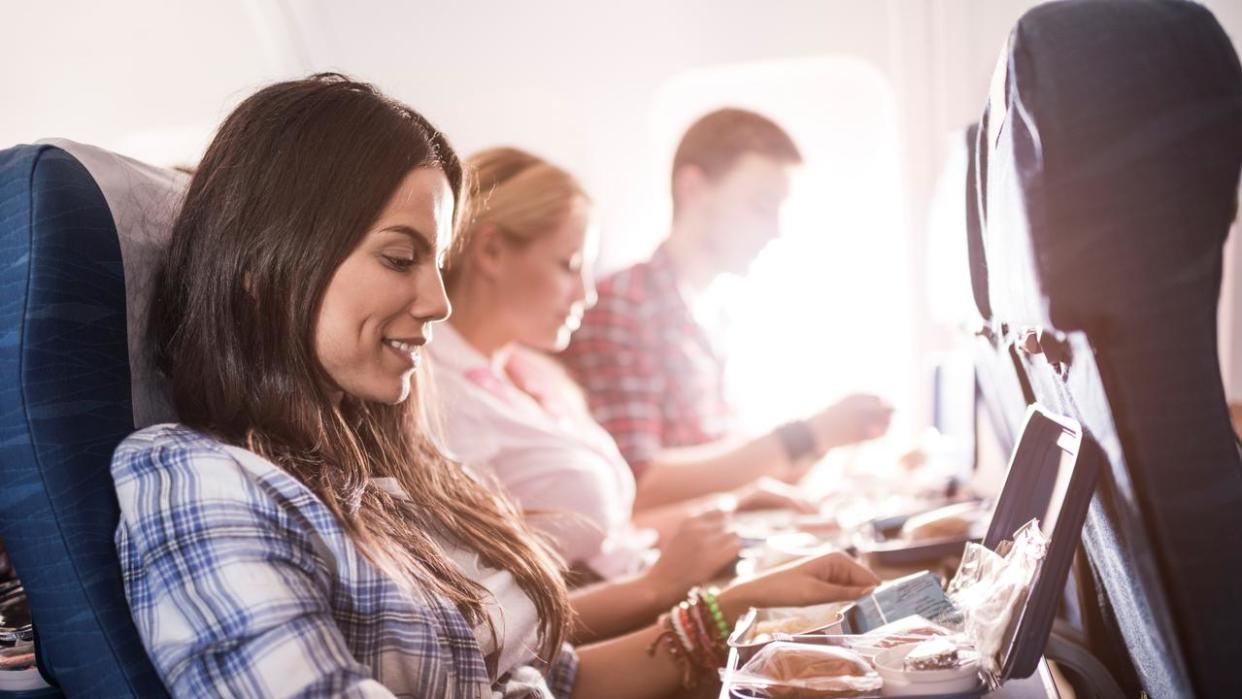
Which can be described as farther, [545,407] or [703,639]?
[545,407]

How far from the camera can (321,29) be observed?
3.46 m

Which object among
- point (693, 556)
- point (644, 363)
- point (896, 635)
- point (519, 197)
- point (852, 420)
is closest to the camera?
point (896, 635)

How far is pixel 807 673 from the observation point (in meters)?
0.88

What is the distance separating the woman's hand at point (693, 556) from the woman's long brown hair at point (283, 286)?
0.58 metres

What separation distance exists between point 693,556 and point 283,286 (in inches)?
33.0

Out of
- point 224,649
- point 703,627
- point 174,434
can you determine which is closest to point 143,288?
point 174,434

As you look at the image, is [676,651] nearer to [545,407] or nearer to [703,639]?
[703,639]

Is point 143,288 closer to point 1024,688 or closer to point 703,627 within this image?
point 703,627

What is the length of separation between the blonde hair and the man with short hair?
1.93ft

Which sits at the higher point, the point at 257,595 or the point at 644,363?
the point at 257,595

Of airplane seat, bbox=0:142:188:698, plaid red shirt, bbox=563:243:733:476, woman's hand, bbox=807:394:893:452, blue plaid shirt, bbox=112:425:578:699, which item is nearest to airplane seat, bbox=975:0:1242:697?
blue plaid shirt, bbox=112:425:578:699

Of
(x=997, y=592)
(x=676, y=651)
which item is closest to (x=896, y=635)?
(x=997, y=592)

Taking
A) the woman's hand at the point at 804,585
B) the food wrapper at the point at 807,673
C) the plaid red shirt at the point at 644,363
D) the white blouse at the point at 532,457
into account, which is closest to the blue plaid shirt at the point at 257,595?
the food wrapper at the point at 807,673

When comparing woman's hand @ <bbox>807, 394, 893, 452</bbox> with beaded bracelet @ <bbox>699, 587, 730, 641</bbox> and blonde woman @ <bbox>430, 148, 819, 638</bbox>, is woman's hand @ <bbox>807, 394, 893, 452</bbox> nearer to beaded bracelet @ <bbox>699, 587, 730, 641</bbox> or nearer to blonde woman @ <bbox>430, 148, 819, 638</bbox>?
blonde woman @ <bbox>430, 148, 819, 638</bbox>
